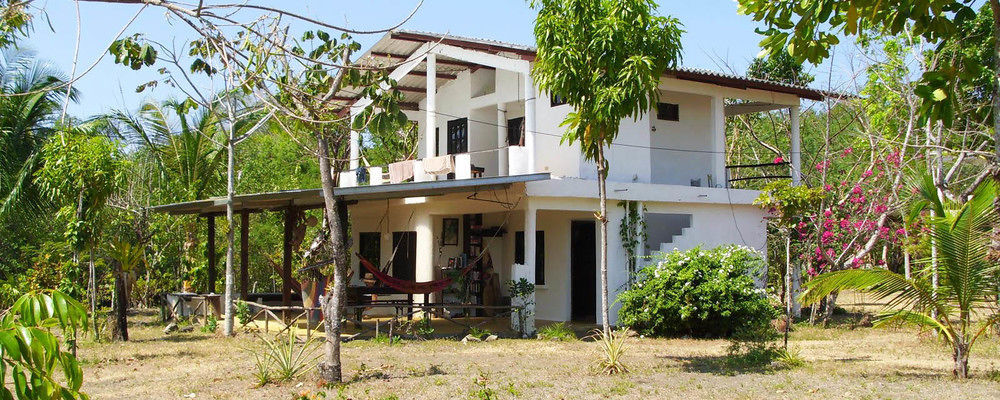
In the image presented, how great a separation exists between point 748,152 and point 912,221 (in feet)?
65.5

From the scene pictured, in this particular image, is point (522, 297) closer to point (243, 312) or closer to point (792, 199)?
point (792, 199)

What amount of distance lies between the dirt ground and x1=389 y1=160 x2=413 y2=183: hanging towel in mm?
3618

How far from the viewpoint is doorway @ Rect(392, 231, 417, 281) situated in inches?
720

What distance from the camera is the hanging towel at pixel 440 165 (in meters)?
14.9

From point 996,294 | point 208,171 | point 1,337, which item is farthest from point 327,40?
point 208,171

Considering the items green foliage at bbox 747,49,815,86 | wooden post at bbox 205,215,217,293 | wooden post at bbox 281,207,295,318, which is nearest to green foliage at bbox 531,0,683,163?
wooden post at bbox 281,207,295,318

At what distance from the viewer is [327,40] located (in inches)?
326

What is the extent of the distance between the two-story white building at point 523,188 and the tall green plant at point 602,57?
3022 mm

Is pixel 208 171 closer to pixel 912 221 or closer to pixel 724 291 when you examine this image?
pixel 724 291

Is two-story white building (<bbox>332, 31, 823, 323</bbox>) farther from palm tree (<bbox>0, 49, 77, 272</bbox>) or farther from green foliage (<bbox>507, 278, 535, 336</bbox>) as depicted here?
palm tree (<bbox>0, 49, 77, 272</bbox>)

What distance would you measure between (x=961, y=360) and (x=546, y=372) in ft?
15.1

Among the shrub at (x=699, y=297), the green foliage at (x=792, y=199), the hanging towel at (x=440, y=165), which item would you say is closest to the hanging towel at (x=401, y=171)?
the hanging towel at (x=440, y=165)

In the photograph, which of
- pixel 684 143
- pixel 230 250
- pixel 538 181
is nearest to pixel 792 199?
pixel 538 181

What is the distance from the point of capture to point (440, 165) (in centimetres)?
1498
